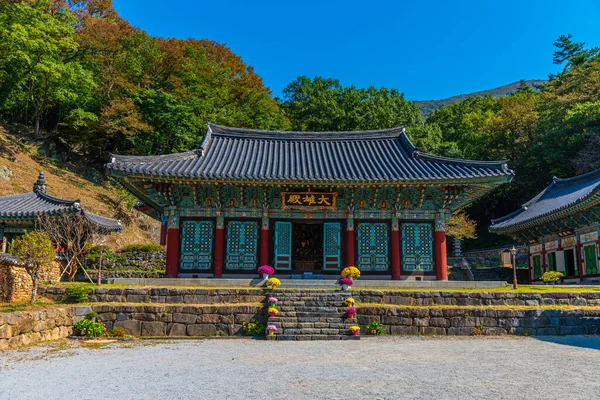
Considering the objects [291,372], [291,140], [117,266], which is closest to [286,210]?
[291,140]

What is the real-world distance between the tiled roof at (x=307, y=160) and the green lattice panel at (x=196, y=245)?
2.67m

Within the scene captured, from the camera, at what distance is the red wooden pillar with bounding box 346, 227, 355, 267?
65.5 ft

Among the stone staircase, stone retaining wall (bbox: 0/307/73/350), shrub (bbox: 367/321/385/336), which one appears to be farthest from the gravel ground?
shrub (bbox: 367/321/385/336)

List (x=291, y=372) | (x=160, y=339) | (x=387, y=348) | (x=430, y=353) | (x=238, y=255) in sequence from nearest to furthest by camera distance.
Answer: (x=291, y=372)
(x=430, y=353)
(x=387, y=348)
(x=160, y=339)
(x=238, y=255)

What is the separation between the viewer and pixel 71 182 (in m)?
35.1

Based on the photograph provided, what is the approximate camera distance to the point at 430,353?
10.4m

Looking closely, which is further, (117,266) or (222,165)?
(117,266)

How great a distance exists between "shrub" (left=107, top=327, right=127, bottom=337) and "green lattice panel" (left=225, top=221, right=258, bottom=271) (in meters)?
6.94

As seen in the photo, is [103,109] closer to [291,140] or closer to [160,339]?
[291,140]

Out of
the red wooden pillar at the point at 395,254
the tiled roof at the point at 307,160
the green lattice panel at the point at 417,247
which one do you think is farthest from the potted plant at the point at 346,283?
the green lattice panel at the point at 417,247

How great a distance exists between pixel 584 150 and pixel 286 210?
27.4 metres

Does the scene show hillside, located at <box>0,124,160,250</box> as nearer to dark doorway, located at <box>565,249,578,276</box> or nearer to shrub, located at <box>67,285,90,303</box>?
shrub, located at <box>67,285,90,303</box>

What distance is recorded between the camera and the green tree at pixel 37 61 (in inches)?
1273

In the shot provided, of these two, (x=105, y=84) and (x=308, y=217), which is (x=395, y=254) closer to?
(x=308, y=217)
